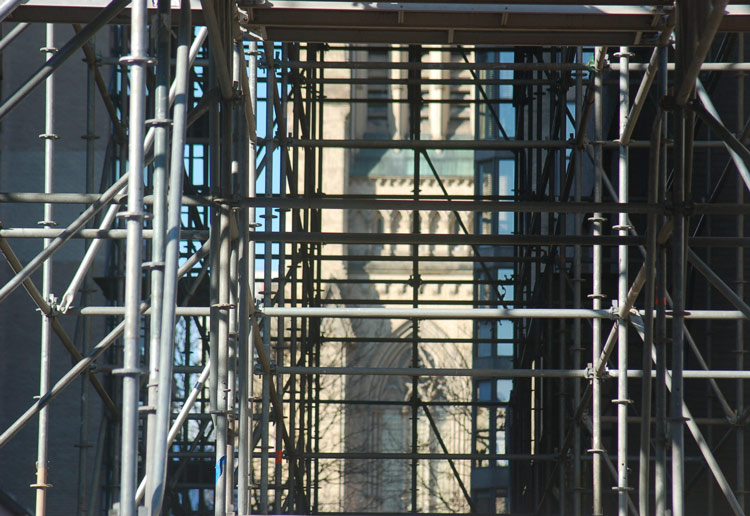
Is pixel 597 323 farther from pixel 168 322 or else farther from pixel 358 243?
pixel 168 322

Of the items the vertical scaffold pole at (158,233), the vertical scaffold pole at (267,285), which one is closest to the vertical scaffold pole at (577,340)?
the vertical scaffold pole at (267,285)

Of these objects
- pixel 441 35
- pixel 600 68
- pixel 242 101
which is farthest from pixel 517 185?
pixel 242 101

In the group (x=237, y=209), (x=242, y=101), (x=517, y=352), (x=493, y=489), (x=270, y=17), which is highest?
(x=270, y=17)

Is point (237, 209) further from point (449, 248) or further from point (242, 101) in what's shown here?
point (449, 248)

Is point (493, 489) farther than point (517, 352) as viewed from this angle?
Yes

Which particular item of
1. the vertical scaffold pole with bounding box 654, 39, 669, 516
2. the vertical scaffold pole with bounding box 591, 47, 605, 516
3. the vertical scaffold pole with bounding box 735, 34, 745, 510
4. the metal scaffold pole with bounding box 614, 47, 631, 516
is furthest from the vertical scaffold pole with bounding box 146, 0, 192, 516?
the vertical scaffold pole with bounding box 735, 34, 745, 510

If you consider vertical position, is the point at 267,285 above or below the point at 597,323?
above

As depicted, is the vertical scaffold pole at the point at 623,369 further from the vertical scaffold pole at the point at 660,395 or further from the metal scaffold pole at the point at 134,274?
the metal scaffold pole at the point at 134,274

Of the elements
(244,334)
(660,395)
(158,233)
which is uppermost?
(158,233)

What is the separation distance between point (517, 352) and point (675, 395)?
27.3 ft

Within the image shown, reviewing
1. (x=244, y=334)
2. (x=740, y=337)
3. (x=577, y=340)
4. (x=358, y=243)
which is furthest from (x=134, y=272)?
(x=740, y=337)

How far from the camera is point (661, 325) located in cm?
687

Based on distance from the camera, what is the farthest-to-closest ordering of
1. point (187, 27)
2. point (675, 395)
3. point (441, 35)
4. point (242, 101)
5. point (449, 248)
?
1. point (449, 248)
2. point (441, 35)
3. point (242, 101)
4. point (675, 395)
5. point (187, 27)

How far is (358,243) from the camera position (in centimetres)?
846
